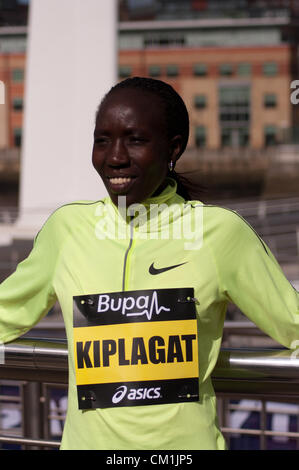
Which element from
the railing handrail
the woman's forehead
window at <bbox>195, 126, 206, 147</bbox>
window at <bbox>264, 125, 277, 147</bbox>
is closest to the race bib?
the railing handrail

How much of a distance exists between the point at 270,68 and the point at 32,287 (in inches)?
1864

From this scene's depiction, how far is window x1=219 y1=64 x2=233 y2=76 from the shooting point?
47438mm

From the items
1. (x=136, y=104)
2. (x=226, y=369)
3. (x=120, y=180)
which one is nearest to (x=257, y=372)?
(x=226, y=369)

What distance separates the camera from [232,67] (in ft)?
155

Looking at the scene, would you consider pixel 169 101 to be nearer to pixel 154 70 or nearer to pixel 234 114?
pixel 234 114

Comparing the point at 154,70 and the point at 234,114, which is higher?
the point at 154,70

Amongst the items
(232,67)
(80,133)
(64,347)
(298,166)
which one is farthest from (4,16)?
(64,347)

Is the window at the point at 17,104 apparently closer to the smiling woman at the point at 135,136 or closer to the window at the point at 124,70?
the window at the point at 124,70

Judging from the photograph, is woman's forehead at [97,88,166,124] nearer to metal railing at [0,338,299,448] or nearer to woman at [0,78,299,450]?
woman at [0,78,299,450]

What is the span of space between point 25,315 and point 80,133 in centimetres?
806

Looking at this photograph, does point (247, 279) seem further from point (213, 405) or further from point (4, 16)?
point (4, 16)

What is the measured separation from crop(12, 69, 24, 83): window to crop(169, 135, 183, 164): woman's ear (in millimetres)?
49354

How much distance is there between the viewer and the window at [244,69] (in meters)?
46.9

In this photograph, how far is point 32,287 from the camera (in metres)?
1.43
